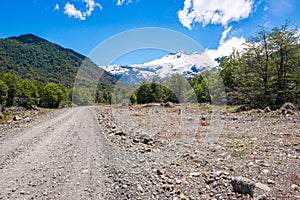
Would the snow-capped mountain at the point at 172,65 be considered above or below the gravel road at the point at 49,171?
above

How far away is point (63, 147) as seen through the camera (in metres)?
9.14

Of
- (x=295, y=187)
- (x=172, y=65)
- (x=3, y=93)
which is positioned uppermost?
(x=172, y=65)

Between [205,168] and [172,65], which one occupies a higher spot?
[172,65]

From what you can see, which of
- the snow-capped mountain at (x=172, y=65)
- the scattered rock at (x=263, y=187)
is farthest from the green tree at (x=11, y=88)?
the scattered rock at (x=263, y=187)

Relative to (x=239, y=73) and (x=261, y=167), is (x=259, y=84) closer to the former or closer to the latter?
(x=239, y=73)

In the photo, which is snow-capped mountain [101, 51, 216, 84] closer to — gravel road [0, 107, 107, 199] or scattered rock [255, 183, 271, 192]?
gravel road [0, 107, 107, 199]

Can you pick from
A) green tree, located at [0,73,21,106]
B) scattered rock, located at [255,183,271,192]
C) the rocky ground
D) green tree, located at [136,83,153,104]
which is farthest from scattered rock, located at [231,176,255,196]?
green tree, located at [0,73,21,106]

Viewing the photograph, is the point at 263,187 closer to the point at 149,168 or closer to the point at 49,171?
the point at 149,168

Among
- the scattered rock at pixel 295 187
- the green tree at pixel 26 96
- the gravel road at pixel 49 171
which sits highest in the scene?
the green tree at pixel 26 96

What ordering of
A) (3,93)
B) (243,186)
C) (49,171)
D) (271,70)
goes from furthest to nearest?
(3,93), (271,70), (49,171), (243,186)

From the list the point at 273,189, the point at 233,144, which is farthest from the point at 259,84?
the point at 273,189

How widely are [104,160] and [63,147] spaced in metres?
2.74

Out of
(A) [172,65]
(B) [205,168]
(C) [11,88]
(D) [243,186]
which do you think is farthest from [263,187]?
(C) [11,88]

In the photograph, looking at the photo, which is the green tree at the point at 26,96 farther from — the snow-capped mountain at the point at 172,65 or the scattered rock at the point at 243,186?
the scattered rock at the point at 243,186
